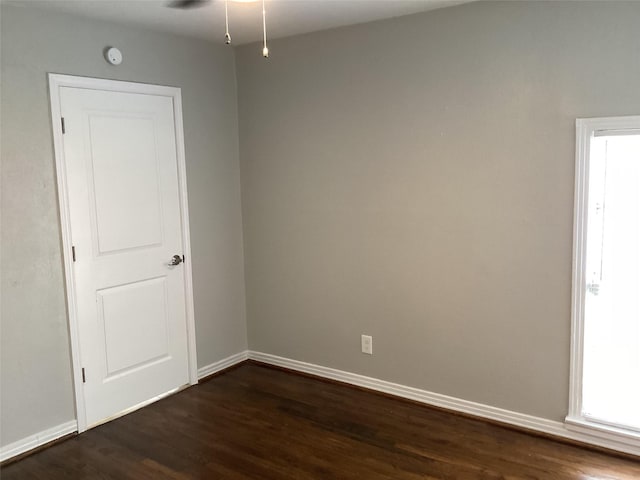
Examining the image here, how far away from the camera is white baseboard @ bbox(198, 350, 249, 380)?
12.7 ft

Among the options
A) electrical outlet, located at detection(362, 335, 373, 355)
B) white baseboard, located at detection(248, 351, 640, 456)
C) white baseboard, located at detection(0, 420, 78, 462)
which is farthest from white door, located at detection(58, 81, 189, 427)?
electrical outlet, located at detection(362, 335, 373, 355)

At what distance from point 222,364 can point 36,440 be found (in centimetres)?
140

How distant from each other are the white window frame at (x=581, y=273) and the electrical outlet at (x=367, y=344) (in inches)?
49.4

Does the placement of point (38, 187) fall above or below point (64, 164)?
below

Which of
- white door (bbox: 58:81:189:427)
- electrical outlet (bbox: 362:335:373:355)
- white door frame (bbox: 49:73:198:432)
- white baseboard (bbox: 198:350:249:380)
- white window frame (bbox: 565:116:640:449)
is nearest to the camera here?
white window frame (bbox: 565:116:640:449)

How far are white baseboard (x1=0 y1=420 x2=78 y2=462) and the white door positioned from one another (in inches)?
4.4

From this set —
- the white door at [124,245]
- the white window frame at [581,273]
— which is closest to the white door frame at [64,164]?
the white door at [124,245]

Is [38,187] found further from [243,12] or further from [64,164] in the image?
[243,12]

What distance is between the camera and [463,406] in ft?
10.6

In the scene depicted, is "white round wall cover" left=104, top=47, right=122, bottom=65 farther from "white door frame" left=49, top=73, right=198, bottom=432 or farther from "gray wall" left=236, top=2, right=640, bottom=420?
"gray wall" left=236, top=2, right=640, bottom=420

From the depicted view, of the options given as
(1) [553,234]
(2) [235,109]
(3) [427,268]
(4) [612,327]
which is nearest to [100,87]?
(2) [235,109]

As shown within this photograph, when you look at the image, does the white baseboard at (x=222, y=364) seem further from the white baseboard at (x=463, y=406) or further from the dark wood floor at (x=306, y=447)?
the dark wood floor at (x=306, y=447)

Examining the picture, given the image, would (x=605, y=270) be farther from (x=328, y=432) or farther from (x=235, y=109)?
(x=235, y=109)

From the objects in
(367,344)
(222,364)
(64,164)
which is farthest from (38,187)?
(367,344)
